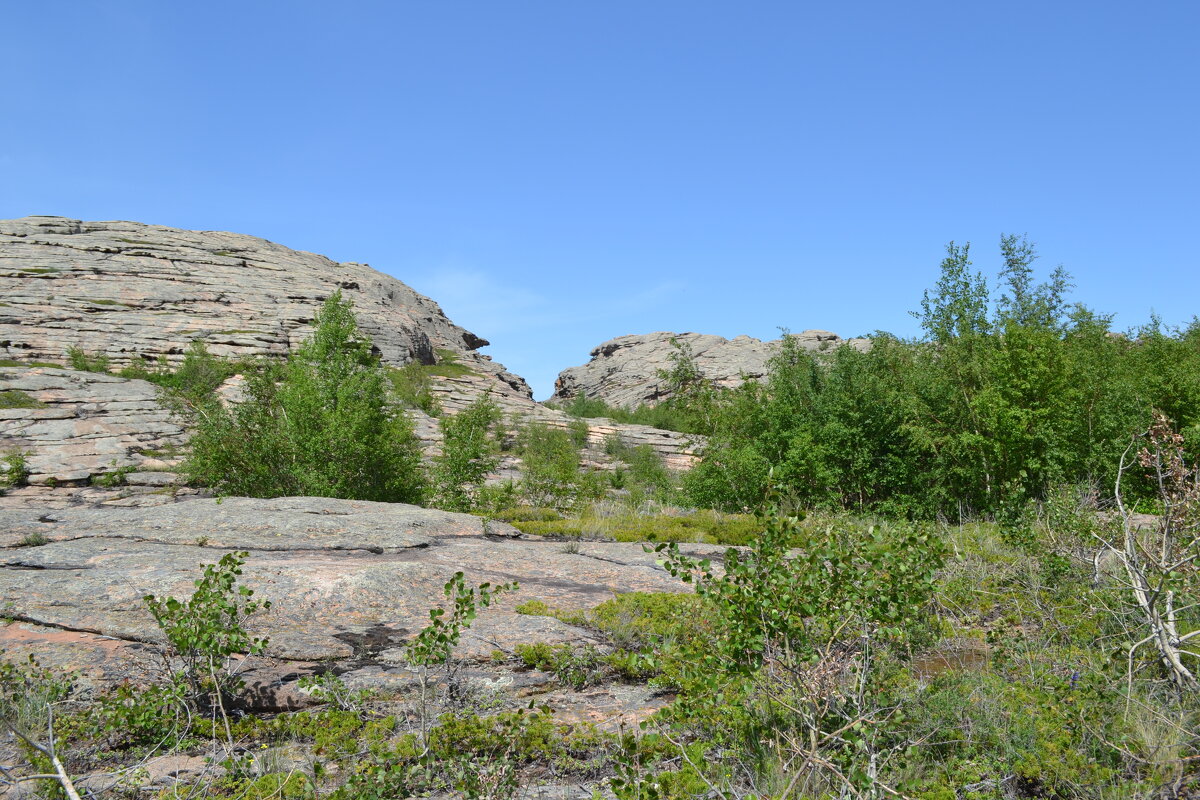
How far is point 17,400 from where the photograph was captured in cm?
2577

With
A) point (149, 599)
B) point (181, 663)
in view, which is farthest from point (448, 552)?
point (149, 599)

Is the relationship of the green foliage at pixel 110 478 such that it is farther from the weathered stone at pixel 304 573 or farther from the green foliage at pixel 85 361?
the green foliage at pixel 85 361

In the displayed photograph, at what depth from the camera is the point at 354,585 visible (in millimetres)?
7164

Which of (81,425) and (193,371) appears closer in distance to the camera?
(81,425)

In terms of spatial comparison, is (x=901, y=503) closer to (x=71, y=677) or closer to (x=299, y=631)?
(x=299, y=631)

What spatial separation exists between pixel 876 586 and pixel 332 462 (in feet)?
48.7

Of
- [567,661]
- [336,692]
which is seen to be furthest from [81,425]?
[567,661]

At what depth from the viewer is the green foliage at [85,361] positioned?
32.3 metres

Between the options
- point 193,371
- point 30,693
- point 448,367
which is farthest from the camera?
point 448,367

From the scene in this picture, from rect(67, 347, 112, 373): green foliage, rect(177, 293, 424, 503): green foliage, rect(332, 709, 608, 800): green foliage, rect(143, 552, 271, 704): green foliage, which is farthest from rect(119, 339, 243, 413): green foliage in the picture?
rect(332, 709, 608, 800): green foliage

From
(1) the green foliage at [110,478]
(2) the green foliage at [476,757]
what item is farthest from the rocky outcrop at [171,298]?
(2) the green foliage at [476,757]

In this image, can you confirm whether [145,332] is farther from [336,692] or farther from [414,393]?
[336,692]

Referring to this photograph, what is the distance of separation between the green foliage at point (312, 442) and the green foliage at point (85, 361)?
1860 centimetres

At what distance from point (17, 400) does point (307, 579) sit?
26.2m
